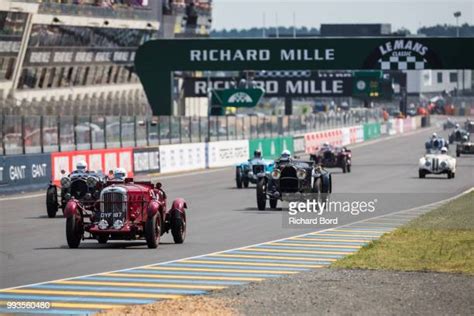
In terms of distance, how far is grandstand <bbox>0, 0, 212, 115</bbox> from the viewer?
75250 mm

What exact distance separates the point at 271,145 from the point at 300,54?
1262cm

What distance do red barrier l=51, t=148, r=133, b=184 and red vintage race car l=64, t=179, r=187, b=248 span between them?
19523 mm

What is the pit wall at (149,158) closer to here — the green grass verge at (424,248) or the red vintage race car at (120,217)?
the green grass verge at (424,248)

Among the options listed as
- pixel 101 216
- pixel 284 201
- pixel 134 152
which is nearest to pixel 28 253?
pixel 101 216

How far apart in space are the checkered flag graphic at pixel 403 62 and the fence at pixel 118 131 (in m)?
8.58

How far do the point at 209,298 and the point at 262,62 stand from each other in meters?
43.6

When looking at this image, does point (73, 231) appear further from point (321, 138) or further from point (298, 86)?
point (321, 138)

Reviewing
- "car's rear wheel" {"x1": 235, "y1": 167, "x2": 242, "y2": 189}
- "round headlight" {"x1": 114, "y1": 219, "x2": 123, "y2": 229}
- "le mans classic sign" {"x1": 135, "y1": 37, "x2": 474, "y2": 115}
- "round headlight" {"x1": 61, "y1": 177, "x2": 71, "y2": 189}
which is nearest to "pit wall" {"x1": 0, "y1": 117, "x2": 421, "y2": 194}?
"le mans classic sign" {"x1": 135, "y1": 37, "x2": 474, "y2": 115}

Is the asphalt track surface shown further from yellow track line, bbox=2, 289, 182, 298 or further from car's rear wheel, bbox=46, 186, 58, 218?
yellow track line, bbox=2, 289, 182, 298

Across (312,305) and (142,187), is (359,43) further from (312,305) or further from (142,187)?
(312,305)

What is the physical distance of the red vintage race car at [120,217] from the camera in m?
22.6

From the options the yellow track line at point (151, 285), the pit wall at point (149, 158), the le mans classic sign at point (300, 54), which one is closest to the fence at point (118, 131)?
the pit wall at point (149, 158)

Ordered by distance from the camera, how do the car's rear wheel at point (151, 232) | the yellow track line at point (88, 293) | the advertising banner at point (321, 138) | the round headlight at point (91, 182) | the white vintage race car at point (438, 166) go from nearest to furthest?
the yellow track line at point (88, 293) < the car's rear wheel at point (151, 232) < the round headlight at point (91, 182) < the white vintage race car at point (438, 166) < the advertising banner at point (321, 138)

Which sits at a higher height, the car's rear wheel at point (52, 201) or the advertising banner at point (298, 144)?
the car's rear wheel at point (52, 201)
